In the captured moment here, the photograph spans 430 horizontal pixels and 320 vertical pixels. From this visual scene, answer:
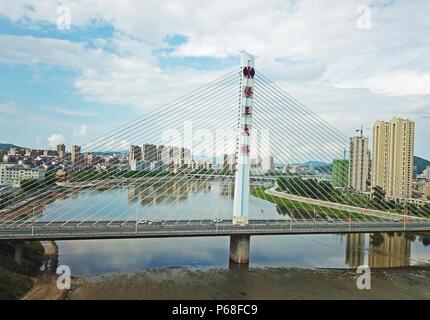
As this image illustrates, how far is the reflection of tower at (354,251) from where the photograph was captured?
1054 cm

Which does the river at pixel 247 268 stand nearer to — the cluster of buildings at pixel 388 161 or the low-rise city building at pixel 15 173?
Result: the cluster of buildings at pixel 388 161

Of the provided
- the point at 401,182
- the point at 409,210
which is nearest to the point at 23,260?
the point at 409,210

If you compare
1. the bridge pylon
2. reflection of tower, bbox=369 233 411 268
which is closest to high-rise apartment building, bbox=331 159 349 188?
reflection of tower, bbox=369 233 411 268

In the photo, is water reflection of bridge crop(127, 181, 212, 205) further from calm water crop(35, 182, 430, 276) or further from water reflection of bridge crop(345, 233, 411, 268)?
water reflection of bridge crop(345, 233, 411, 268)

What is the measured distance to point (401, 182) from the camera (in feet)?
76.5

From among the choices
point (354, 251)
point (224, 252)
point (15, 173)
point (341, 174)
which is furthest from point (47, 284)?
point (341, 174)

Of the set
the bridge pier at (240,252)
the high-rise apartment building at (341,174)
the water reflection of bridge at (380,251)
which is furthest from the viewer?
the high-rise apartment building at (341,174)

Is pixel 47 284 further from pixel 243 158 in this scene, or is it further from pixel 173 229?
pixel 243 158

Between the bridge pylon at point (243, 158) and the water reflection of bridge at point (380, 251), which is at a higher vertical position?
the bridge pylon at point (243, 158)

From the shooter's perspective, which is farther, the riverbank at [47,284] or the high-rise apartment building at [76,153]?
the high-rise apartment building at [76,153]

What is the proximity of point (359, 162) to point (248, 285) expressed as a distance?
21.6m

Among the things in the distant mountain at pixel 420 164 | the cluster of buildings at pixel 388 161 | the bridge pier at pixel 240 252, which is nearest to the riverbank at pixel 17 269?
the bridge pier at pixel 240 252
